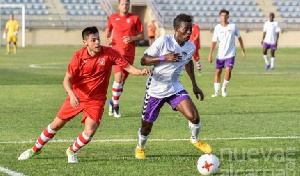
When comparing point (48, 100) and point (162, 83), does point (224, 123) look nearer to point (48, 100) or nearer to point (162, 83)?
point (162, 83)

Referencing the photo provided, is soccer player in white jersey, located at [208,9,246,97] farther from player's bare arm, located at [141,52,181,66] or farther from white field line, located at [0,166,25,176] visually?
white field line, located at [0,166,25,176]

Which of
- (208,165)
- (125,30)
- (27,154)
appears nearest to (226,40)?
(125,30)

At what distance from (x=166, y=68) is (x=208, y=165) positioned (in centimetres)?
190

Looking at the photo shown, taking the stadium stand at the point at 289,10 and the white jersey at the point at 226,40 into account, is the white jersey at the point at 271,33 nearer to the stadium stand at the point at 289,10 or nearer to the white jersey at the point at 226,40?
the white jersey at the point at 226,40

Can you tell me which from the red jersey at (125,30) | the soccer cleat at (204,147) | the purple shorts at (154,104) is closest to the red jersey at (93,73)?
the purple shorts at (154,104)

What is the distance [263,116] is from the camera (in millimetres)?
15203

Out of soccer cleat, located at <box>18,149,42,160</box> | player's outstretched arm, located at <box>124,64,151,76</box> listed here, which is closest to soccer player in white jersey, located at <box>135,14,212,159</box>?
player's outstretched arm, located at <box>124,64,151,76</box>

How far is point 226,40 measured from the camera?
20406 millimetres

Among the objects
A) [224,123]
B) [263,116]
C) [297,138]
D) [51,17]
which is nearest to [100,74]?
[297,138]

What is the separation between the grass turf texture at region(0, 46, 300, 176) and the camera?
Answer: 9211 millimetres

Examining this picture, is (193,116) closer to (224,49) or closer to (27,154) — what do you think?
(27,154)

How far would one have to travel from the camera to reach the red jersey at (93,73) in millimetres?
9727

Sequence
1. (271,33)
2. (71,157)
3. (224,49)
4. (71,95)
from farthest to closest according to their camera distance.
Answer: (271,33)
(224,49)
(71,157)
(71,95)

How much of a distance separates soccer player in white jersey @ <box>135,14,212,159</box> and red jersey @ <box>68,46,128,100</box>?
441 mm
